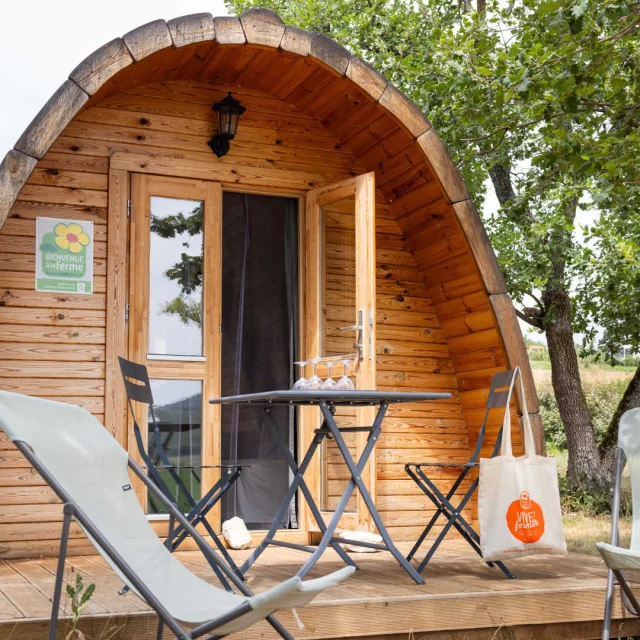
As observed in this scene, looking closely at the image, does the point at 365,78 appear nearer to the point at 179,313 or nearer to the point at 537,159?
the point at 537,159

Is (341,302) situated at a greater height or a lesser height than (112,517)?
greater

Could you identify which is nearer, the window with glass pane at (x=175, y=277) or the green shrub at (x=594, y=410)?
the window with glass pane at (x=175, y=277)

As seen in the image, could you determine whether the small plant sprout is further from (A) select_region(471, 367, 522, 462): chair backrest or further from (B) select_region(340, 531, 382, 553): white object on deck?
(B) select_region(340, 531, 382, 553): white object on deck

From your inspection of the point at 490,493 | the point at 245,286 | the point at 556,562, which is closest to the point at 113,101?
the point at 245,286

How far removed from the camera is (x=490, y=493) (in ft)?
14.1

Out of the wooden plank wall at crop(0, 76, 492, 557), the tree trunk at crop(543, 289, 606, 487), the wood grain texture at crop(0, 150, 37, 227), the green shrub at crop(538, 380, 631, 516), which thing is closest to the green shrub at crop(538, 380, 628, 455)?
the green shrub at crop(538, 380, 631, 516)

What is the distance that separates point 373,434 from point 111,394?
2.00m

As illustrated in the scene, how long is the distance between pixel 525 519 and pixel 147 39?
10.4 feet

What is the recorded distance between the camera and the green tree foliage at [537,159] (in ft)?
21.1

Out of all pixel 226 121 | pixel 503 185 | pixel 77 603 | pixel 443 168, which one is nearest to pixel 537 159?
pixel 443 168

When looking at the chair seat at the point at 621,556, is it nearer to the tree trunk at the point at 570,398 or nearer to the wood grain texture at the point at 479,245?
the wood grain texture at the point at 479,245

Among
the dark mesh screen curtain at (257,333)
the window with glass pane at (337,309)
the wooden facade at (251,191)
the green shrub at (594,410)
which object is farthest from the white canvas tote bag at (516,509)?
the green shrub at (594,410)

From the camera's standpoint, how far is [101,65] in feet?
15.6

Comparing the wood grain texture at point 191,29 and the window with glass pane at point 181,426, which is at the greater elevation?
the wood grain texture at point 191,29
